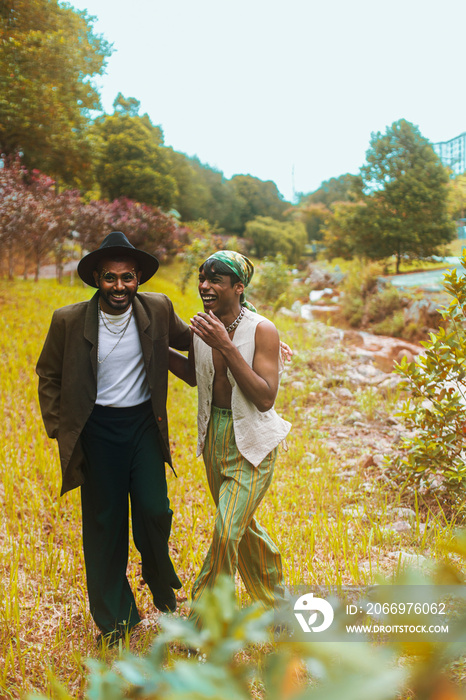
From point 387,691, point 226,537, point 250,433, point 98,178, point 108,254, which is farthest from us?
point 98,178

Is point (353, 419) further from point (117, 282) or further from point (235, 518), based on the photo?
point (117, 282)

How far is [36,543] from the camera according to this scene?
3191 mm

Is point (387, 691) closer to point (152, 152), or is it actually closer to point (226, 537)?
point (226, 537)

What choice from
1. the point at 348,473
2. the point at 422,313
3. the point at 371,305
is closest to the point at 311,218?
the point at 371,305

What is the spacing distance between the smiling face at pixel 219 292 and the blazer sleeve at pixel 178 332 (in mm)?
412

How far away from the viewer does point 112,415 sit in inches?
94.3

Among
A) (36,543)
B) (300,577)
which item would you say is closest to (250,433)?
(300,577)

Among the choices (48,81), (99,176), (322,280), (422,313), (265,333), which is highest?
(99,176)

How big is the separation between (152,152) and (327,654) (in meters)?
24.9

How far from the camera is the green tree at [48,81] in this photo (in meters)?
8.96

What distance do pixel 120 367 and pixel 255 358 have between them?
2.18 ft

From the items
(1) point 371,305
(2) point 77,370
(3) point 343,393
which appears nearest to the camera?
(2) point 77,370

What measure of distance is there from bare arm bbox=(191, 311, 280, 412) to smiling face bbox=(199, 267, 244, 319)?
9 cm

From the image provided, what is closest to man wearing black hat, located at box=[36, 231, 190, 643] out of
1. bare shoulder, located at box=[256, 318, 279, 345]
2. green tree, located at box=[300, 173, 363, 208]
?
bare shoulder, located at box=[256, 318, 279, 345]
